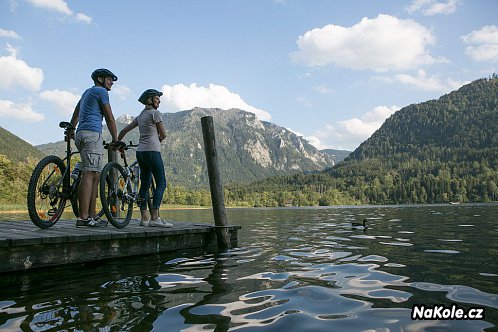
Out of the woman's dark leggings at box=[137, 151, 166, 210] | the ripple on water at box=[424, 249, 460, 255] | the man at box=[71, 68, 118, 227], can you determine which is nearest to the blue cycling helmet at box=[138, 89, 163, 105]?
the man at box=[71, 68, 118, 227]

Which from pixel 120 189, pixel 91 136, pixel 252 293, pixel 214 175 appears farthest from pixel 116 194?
pixel 252 293

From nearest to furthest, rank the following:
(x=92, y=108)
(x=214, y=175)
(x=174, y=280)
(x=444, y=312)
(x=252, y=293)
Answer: (x=444, y=312) < (x=252, y=293) < (x=174, y=280) < (x=92, y=108) < (x=214, y=175)

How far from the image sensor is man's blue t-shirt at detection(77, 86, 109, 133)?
8.30 m

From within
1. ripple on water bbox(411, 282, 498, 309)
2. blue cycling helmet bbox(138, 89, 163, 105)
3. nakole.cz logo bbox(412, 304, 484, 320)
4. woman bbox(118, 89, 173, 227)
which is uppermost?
blue cycling helmet bbox(138, 89, 163, 105)

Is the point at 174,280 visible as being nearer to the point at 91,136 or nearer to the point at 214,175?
the point at 91,136

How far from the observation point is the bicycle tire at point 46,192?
23.9 ft

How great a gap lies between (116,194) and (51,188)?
1.72 m

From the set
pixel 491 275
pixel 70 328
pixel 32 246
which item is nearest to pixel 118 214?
pixel 32 246

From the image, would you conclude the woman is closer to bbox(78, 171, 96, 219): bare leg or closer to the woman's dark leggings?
the woman's dark leggings

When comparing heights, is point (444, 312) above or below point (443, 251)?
above

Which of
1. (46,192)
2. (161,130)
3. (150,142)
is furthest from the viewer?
(161,130)

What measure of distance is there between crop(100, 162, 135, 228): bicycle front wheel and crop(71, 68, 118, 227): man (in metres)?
0.35

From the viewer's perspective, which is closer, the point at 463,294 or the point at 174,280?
the point at 463,294

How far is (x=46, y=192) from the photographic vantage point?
302 inches
